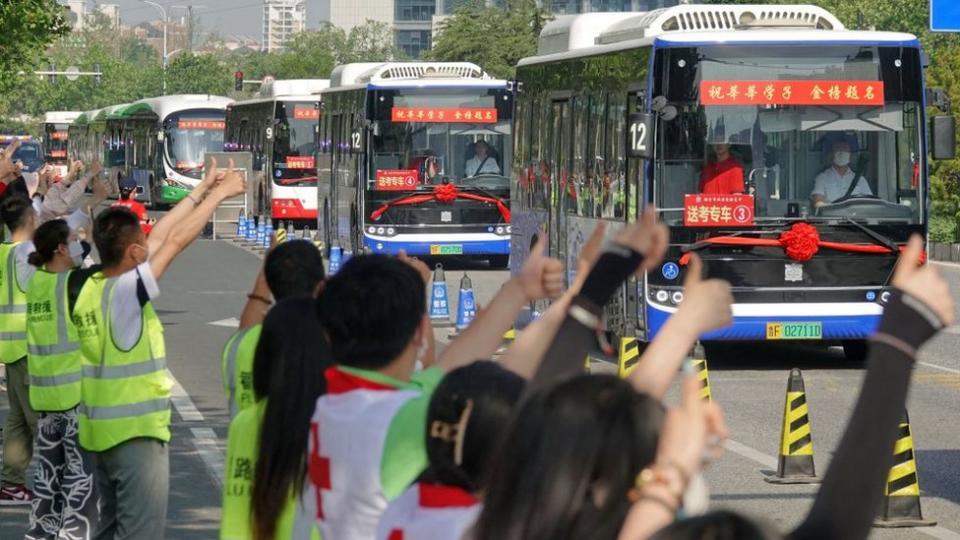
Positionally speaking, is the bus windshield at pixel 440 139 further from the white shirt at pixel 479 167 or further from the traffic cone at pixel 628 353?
the traffic cone at pixel 628 353

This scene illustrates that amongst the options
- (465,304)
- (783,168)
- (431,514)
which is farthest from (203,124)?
(431,514)

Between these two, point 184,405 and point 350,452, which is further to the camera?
point 184,405

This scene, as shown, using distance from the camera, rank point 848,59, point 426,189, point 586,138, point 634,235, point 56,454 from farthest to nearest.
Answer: point 426,189 < point 586,138 < point 848,59 < point 56,454 < point 634,235

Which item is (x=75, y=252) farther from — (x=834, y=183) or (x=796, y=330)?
(x=834, y=183)

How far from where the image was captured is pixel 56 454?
8695 millimetres

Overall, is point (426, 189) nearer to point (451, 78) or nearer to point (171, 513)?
point (451, 78)

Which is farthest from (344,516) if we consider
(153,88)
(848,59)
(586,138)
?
(153,88)

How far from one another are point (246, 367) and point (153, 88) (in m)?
131

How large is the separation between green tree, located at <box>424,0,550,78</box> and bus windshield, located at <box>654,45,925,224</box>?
50372 mm

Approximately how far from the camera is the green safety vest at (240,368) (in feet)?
18.6

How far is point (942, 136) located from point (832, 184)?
3.43 feet

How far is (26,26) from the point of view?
2722 centimetres

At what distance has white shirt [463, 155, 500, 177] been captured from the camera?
31.0 m

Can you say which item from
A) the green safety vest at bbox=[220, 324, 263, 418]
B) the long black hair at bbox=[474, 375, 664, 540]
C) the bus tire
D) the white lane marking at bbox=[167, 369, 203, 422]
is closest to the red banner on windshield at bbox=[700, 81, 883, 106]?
the white lane marking at bbox=[167, 369, 203, 422]
